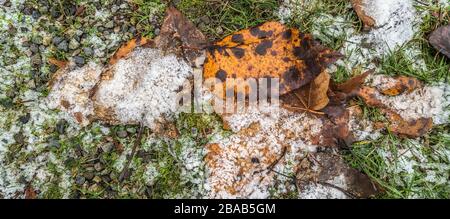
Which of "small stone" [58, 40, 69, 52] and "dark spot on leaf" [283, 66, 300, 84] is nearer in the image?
"dark spot on leaf" [283, 66, 300, 84]

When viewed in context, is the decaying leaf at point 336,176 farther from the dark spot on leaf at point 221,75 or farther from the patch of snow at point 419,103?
the dark spot on leaf at point 221,75

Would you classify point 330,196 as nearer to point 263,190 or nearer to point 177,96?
point 263,190

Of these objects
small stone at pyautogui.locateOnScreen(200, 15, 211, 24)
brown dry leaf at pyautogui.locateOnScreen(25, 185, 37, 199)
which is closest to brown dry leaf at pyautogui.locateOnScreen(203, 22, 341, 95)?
small stone at pyautogui.locateOnScreen(200, 15, 211, 24)

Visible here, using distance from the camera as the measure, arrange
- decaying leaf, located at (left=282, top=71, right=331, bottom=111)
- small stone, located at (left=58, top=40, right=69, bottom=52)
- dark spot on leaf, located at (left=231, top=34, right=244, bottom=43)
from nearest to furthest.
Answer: decaying leaf, located at (left=282, top=71, right=331, bottom=111) < dark spot on leaf, located at (left=231, top=34, right=244, bottom=43) < small stone, located at (left=58, top=40, right=69, bottom=52)

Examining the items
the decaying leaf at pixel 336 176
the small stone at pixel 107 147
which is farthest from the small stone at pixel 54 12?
the decaying leaf at pixel 336 176

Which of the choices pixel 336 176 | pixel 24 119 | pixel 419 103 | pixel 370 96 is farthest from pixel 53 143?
pixel 419 103

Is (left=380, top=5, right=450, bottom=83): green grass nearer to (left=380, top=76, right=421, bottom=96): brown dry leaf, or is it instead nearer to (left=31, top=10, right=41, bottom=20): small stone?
(left=380, top=76, right=421, bottom=96): brown dry leaf
